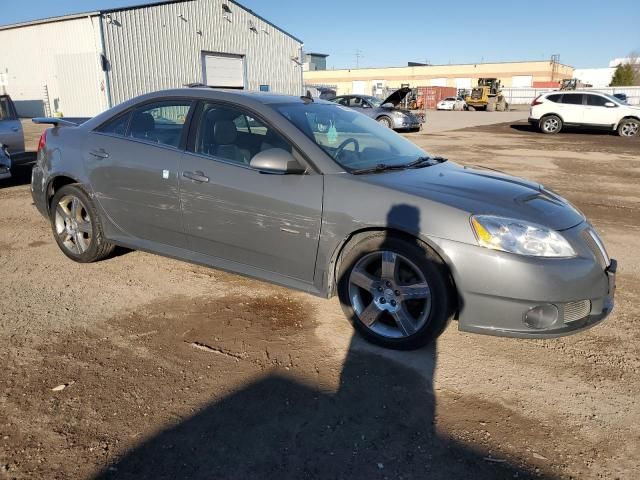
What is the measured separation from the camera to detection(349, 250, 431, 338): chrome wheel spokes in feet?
10.5

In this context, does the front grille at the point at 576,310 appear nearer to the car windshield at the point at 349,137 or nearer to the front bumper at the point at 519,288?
the front bumper at the point at 519,288

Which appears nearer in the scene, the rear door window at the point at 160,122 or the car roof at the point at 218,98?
the car roof at the point at 218,98

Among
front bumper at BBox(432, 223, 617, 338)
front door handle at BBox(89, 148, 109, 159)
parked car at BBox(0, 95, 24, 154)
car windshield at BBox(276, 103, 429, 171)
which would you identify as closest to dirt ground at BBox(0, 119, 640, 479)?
front bumper at BBox(432, 223, 617, 338)

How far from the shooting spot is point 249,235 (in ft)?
12.0

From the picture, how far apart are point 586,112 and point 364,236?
21.6 metres

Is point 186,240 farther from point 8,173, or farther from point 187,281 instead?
point 8,173

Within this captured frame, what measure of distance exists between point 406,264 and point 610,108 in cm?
2183

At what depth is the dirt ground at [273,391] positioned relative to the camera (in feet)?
7.67

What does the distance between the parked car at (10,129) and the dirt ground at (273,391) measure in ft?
19.7

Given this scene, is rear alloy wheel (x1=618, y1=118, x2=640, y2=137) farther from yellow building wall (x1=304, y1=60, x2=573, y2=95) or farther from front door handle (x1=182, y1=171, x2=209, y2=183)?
yellow building wall (x1=304, y1=60, x2=573, y2=95)

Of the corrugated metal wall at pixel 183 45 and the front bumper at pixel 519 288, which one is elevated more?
the corrugated metal wall at pixel 183 45

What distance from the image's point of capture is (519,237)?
3.00 meters

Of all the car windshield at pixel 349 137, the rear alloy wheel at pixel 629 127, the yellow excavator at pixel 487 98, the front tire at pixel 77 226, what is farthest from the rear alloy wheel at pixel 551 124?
the yellow excavator at pixel 487 98

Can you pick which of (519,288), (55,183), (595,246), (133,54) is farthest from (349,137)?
(133,54)
